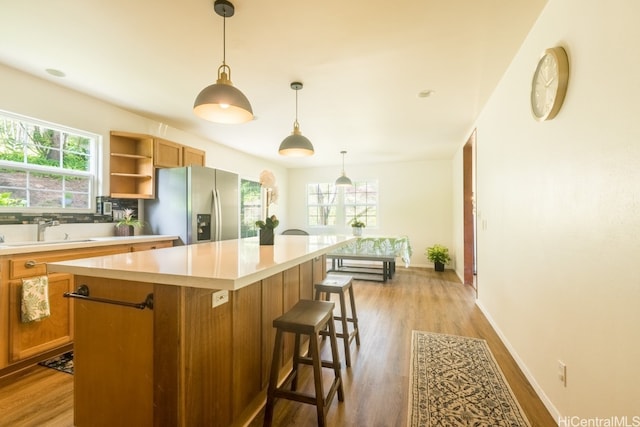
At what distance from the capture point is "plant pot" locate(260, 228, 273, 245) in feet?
7.45

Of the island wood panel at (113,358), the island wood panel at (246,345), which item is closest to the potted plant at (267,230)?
the island wood panel at (246,345)

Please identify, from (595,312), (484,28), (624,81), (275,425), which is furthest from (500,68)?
(275,425)

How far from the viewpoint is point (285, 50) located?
7.36 ft

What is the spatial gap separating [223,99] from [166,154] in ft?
8.44

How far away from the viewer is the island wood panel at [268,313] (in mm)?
1828

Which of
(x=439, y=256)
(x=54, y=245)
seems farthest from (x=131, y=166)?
(x=439, y=256)

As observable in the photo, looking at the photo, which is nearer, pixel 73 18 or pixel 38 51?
pixel 73 18

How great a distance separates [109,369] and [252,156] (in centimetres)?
534

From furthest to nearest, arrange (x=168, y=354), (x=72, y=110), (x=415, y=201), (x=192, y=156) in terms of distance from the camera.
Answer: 1. (x=415, y=201)
2. (x=192, y=156)
3. (x=72, y=110)
4. (x=168, y=354)

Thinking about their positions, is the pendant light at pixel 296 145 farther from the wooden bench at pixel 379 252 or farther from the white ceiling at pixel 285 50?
the wooden bench at pixel 379 252

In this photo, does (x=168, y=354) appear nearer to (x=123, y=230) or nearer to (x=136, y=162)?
(x=123, y=230)

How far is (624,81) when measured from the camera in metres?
1.11

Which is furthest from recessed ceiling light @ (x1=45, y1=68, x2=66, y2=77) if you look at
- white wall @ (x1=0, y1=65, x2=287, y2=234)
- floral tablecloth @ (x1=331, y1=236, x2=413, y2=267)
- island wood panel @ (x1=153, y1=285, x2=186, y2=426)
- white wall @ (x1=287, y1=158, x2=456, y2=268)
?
white wall @ (x1=287, y1=158, x2=456, y2=268)

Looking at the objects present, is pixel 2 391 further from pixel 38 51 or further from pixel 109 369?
pixel 38 51
